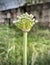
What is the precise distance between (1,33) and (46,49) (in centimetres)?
77

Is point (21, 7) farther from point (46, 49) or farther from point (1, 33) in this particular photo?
point (46, 49)

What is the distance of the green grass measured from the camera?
2.96 meters

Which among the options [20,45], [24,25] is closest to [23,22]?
[24,25]

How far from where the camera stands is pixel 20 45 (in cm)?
327

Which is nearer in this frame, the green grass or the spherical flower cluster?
the spherical flower cluster

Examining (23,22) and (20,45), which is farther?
(20,45)

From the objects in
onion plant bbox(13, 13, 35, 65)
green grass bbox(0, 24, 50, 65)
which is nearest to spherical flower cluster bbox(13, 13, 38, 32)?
onion plant bbox(13, 13, 35, 65)

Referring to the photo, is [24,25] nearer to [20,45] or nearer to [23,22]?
[23,22]

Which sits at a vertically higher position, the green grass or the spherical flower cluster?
the spherical flower cluster

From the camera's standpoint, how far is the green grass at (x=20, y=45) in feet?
9.72

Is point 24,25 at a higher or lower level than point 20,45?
higher

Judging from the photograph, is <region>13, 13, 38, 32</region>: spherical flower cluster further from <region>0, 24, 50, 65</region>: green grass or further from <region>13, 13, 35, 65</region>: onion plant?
<region>0, 24, 50, 65</region>: green grass

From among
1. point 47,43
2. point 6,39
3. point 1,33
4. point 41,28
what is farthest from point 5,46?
point 41,28

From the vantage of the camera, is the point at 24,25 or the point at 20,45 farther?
the point at 20,45
